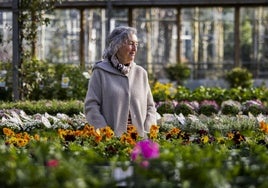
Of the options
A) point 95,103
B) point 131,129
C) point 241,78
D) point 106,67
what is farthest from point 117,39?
point 241,78

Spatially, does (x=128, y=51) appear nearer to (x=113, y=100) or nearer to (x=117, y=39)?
(x=117, y=39)

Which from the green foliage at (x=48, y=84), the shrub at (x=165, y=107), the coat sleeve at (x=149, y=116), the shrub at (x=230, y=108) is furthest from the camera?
the green foliage at (x=48, y=84)

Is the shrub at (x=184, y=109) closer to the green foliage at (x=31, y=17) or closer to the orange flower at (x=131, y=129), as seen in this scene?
the green foliage at (x=31, y=17)

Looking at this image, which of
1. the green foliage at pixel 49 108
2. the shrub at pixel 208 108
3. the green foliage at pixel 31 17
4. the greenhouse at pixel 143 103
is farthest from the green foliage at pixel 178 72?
the green foliage at pixel 49 108

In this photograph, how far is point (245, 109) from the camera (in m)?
12.3

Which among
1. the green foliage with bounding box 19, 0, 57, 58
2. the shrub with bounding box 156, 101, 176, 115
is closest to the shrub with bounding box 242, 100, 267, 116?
the shrub with bounding box 156, 101, 176, 115

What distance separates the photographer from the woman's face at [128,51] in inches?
251

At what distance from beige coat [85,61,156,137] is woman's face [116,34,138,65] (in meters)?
0.11

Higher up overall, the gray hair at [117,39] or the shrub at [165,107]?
the gray hair at [117,39]

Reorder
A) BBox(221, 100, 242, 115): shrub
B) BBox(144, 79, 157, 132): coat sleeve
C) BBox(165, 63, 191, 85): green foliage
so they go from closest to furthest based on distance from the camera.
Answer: BBox(144, 79, 157, 132): coat sleeve, BBox(221, 100, 242, 115): shrub, BBox(165, 63, 191, 85): green foliage

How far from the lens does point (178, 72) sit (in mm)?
21500

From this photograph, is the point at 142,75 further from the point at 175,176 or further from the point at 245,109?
the point at 245,109

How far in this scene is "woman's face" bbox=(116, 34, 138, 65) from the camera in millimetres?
6375

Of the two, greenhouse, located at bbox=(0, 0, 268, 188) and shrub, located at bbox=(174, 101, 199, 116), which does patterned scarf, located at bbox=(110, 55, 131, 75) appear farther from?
shrub, located at bbox=(174, 101, 199, 116)
